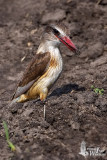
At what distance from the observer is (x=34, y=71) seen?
598cm

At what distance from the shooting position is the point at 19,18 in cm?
990

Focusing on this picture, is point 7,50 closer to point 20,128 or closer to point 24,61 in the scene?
point 24,61

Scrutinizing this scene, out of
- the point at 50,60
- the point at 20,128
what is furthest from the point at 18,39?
the point at 20,128

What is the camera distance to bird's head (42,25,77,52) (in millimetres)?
5762

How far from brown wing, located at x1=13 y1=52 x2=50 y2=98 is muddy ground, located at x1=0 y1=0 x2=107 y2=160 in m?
0.32

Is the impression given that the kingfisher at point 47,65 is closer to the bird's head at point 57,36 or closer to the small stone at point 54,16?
the bird's head at point 57,36

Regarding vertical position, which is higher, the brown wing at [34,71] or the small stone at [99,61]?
the small stone at [99,61]

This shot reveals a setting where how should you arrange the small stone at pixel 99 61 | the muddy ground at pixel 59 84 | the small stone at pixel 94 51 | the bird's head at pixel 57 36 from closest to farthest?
the muddy ground at pixel 59 84
the bird's head at pixel 57 36
the small stone at pixel 99 61
the small stone at pixel 94 51

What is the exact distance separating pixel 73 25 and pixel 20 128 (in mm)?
4417

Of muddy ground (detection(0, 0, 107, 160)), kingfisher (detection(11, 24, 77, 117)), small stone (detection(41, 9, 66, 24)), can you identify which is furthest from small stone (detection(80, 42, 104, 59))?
kingfisher (detection(11, 24, 77, 117))

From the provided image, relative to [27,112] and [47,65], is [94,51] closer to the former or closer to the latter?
[47,65]

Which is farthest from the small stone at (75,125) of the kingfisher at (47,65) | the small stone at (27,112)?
the kingfisher at (47,65)

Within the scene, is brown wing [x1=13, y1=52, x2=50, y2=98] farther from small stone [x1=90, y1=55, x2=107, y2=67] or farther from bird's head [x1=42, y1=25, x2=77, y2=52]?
small stone [x1=90, y1=55, x2=107, y2=67]

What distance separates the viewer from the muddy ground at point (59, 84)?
4.79m
